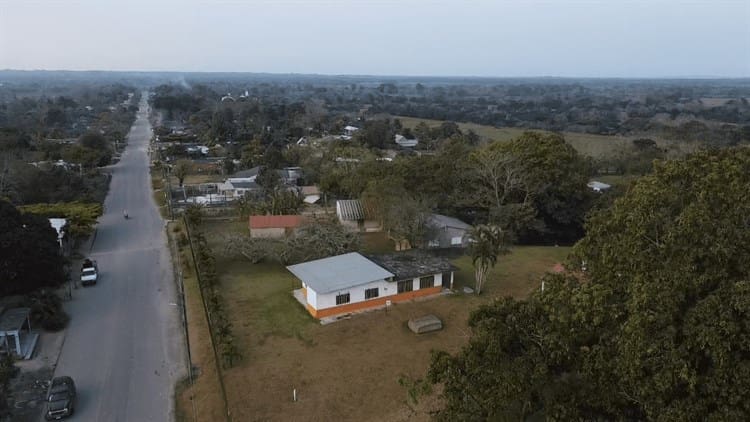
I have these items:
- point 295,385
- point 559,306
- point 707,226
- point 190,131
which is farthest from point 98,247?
point 190,131

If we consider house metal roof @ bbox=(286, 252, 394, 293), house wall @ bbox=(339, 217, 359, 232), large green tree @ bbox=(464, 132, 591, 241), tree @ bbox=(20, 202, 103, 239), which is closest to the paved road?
tree @ bbox=(20, 202, 103, 239)

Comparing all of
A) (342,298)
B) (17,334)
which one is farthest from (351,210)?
(17,334)

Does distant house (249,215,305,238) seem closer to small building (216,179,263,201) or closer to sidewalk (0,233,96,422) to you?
small building (216,179,263,201)

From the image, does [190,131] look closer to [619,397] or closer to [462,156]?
[462,156]

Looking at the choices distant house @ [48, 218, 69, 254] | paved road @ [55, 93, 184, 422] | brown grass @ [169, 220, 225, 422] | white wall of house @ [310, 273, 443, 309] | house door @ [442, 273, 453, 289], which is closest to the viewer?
brown grass @ [169, 220, 225, 422]

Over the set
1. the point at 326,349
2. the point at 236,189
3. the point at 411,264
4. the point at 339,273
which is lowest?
the point at 236,189

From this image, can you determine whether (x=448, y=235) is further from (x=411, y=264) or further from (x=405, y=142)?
(x=405, y=142)
